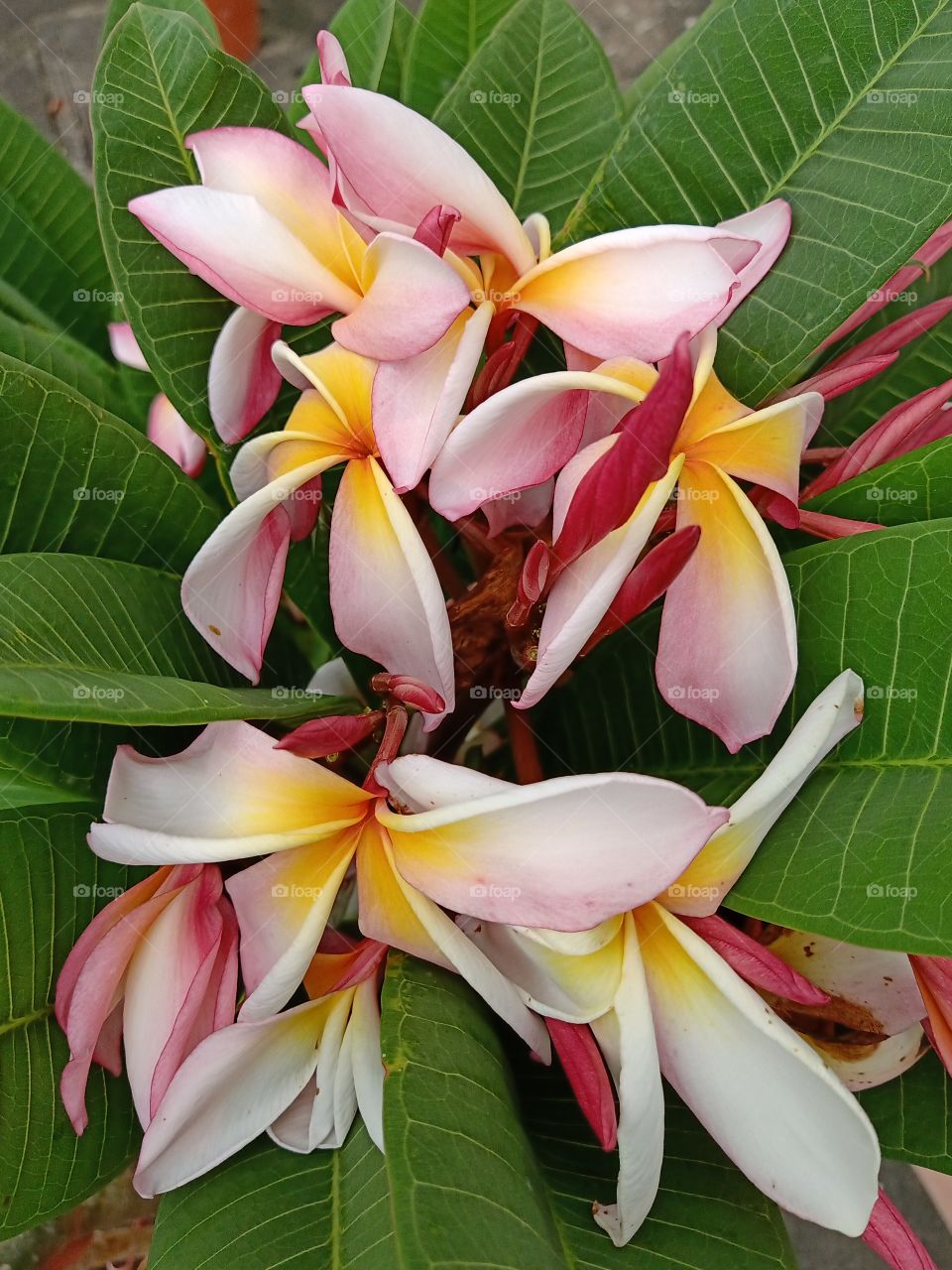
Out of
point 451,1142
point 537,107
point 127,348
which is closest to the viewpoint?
point 451,1142

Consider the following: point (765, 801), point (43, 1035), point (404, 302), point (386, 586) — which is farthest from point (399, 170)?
point (43, 1035)

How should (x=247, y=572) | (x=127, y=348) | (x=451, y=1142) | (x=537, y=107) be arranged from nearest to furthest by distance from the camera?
(x=451, y=1142) < (x=247, y=572) < (x=537, y=107) < (x=127, y=348)

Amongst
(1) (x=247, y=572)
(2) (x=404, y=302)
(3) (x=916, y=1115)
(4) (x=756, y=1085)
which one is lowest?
(3) (x=916, y=1115)

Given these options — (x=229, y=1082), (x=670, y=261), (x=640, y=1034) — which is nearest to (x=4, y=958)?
(x=229, y=1082)

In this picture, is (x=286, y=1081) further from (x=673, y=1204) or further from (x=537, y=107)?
(x=537, y=107)

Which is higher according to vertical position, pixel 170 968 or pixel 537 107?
pixel 537 107

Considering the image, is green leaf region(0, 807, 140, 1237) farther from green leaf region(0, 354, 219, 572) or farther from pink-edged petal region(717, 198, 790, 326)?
pink-edged petal region(717, 198, 790, 326)

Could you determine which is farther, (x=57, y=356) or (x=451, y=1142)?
(x=57, y=356)
